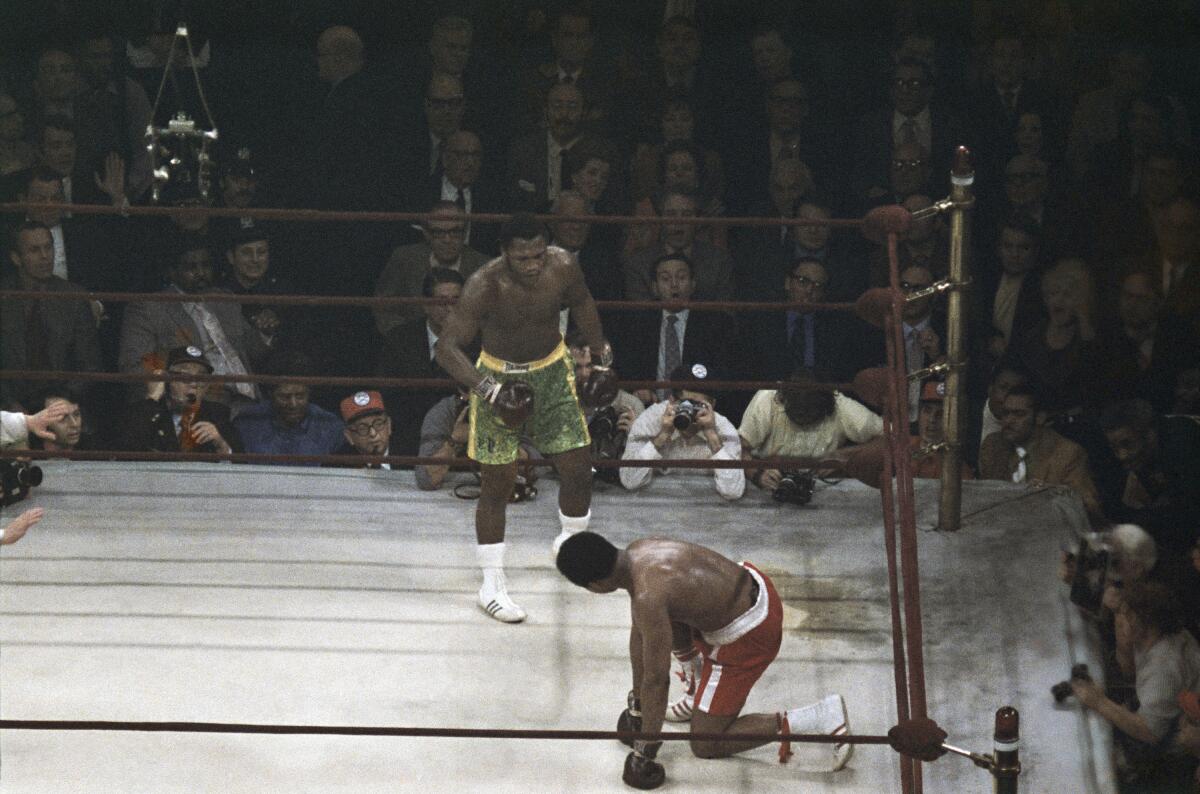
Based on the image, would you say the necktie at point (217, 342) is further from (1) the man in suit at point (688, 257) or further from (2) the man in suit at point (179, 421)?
(1) the man in suit at point (688, 257)

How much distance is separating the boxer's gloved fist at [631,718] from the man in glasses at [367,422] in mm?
2051

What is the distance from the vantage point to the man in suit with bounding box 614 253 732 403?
5.65 m

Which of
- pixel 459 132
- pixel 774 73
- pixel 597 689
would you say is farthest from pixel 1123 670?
pixel 459 132

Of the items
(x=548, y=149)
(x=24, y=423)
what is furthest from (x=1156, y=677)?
(x=24, y=423)

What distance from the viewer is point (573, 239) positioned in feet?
19.3

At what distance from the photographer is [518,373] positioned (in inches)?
175

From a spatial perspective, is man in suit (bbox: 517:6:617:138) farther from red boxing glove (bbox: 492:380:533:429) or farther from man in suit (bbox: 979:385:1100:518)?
red boxing glove (bbox: 492:380:533:429)

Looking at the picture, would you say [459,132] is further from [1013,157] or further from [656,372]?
[1013,157]

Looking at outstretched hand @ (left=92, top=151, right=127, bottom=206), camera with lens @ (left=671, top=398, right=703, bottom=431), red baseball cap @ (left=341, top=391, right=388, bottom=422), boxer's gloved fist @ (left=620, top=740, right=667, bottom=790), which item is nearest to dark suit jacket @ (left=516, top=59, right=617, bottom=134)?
red baseball cap @ (left=341, top=391, right=388, bottom=422)

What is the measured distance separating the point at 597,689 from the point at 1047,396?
253cm

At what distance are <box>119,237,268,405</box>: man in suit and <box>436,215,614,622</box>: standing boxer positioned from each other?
181 centimetres

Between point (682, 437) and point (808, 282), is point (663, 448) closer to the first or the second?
point (682, 437)

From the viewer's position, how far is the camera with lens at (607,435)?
17.4 ft

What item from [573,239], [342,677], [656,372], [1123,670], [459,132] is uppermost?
[459,132]
